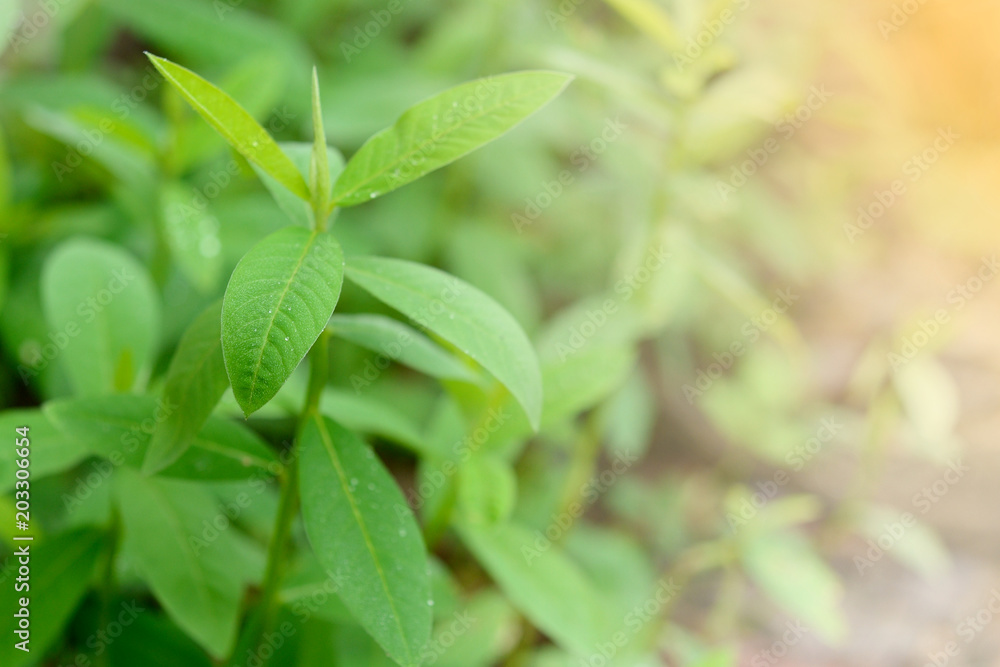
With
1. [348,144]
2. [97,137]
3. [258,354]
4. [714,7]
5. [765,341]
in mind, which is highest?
[714,7]

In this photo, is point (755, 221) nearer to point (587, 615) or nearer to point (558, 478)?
point (558, 478)

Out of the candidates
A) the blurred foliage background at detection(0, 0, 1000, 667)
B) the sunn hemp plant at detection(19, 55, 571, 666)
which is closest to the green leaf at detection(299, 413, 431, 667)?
the sunn hemp plant at detection(19, 55, 571, 666)

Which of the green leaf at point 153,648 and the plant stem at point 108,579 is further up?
the plant stem at point 108,579

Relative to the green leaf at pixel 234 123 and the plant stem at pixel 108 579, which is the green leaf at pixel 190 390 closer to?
the green leaf at pixel 234 123

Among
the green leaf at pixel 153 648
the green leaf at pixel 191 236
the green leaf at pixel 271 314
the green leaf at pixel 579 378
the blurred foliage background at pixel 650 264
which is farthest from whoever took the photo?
the blurred foliage background at pixel 650 264

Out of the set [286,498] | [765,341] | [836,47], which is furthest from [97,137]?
[836,47]

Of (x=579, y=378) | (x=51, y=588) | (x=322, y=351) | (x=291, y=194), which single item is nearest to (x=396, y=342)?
(x=322, y=351)

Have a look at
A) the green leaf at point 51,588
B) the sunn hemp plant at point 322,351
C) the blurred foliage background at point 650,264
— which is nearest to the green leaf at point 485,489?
the blurred foliage background at point 650,264
